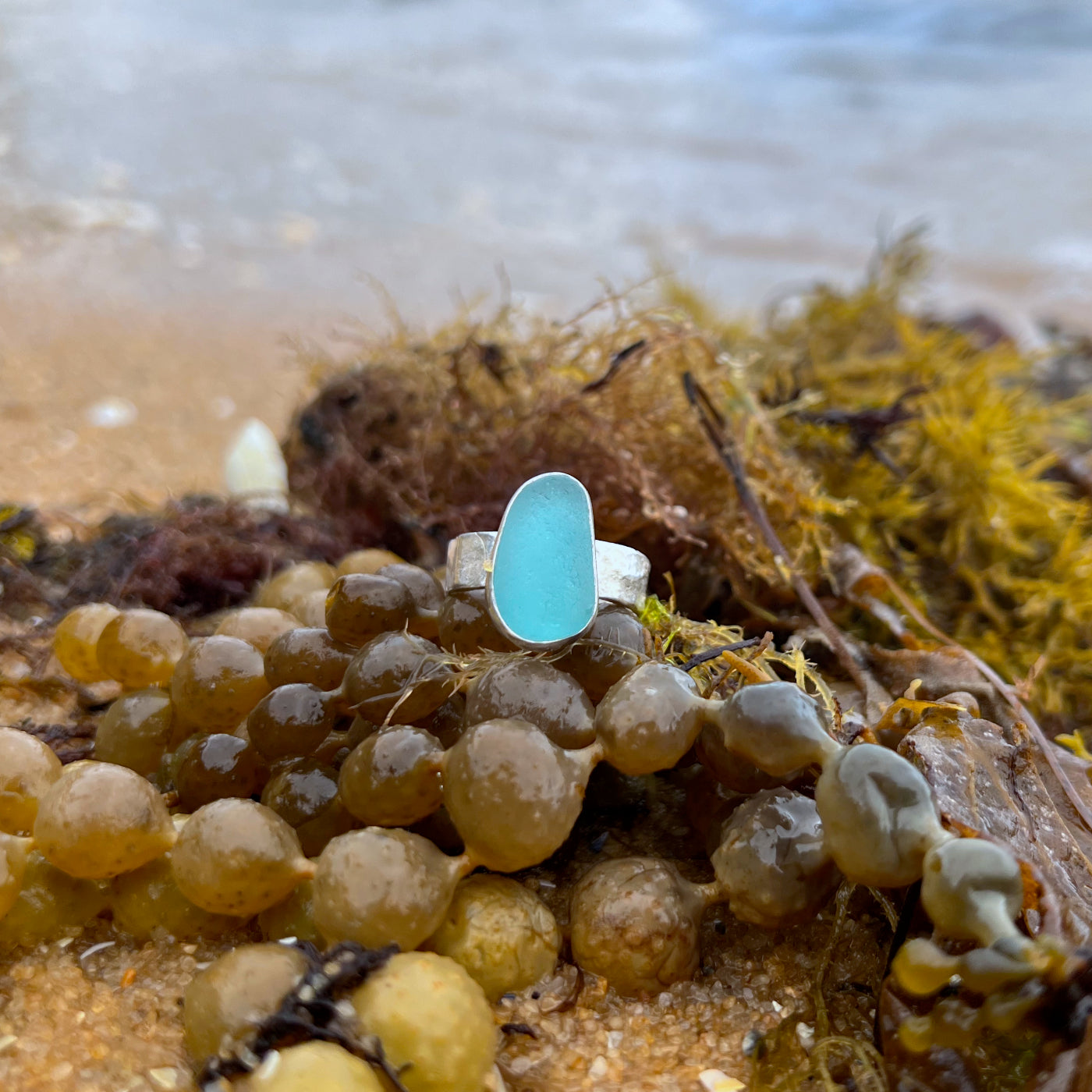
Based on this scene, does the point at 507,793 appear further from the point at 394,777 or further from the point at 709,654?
the point at 709,654

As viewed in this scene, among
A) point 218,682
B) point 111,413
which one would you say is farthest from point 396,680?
point 111,413

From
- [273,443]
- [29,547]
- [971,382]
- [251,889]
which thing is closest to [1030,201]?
[971,382]

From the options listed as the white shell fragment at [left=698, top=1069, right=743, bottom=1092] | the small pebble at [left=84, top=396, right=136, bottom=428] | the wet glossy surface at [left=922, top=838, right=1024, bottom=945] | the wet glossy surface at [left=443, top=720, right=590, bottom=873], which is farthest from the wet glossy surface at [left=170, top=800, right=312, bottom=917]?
the small pebble at [left=84, top=396, right=136, bottom=428]

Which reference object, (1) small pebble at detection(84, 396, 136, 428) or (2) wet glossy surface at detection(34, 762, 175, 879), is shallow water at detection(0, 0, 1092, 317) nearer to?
(1) small pebble at detection(84, 396, 136, 428)

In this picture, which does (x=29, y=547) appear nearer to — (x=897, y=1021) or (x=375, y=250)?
(x=897, y=1021)

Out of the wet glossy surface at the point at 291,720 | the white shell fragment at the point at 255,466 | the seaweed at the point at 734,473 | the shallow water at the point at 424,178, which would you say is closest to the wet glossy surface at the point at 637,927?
the wet glossy surface at the point at 291,720
